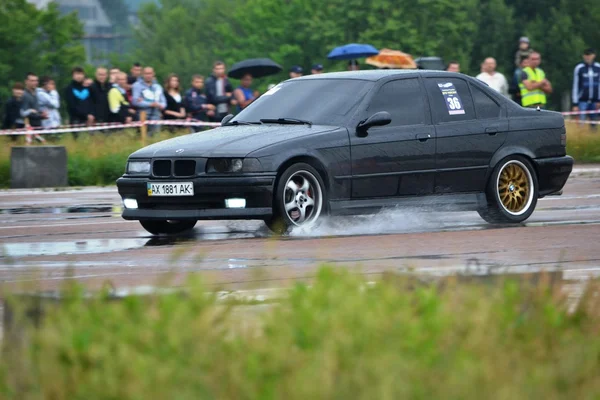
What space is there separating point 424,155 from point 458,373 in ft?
29.6

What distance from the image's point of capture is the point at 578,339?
5395mm

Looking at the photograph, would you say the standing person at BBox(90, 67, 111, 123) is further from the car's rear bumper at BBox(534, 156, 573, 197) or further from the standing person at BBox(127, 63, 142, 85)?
the car's rear bumper at BBox(534, 156, 573, 197)

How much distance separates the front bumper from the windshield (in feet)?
3.98

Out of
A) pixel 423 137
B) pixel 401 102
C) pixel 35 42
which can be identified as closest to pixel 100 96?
pixel 401 102

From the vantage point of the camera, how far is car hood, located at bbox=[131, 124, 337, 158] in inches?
484

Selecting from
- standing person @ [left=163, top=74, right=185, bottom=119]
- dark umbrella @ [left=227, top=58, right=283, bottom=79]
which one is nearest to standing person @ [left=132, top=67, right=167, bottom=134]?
standing person @ [left=163, top=74, right=185, bottom=119]

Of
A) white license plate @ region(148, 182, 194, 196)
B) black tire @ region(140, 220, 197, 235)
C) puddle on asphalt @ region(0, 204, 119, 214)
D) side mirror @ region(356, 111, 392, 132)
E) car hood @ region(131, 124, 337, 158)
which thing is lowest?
puddle on asphalt @ region(0, 204, 119, 214)

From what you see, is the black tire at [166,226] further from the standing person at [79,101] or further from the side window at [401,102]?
the standing person at [79,101]

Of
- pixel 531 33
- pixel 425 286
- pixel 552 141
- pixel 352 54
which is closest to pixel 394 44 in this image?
pixel 531 33

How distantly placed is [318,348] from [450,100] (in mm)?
9392

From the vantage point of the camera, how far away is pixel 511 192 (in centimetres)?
1399

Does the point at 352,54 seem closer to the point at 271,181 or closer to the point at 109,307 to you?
the point at 271,181

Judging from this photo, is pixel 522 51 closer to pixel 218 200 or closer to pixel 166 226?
pixel 166 226

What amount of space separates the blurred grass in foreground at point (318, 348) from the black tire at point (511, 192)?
8.05 m
